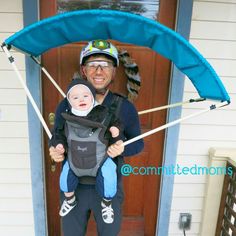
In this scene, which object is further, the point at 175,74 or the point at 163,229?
the point at 163,229

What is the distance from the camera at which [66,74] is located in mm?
2270

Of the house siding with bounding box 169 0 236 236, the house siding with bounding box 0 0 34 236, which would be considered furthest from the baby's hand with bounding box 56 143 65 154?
the house siding with bounding box 169 0 236 236

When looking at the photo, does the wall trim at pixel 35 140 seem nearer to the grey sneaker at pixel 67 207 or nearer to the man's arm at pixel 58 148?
the man's arm at pixel 58 148

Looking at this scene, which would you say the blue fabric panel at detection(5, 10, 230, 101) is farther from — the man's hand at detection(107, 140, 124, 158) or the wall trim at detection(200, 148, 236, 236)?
the wall trim at detection(200, 148, 236, 236)

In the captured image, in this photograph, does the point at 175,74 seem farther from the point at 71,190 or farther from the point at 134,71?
the point at 71,190

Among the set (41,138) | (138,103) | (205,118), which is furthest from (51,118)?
(205,118)

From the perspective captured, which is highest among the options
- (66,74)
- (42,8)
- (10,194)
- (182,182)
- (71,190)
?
(42,8)

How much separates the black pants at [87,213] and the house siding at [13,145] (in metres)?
0.82

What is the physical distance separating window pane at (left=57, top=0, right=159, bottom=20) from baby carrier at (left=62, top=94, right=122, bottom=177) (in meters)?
1.04

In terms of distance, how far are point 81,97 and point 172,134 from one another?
1121 mm

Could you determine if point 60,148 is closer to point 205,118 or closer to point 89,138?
point 89,138

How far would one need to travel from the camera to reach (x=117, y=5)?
2.18 meters

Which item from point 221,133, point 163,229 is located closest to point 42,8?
point 221,133

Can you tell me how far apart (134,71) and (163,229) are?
5.17 feet
